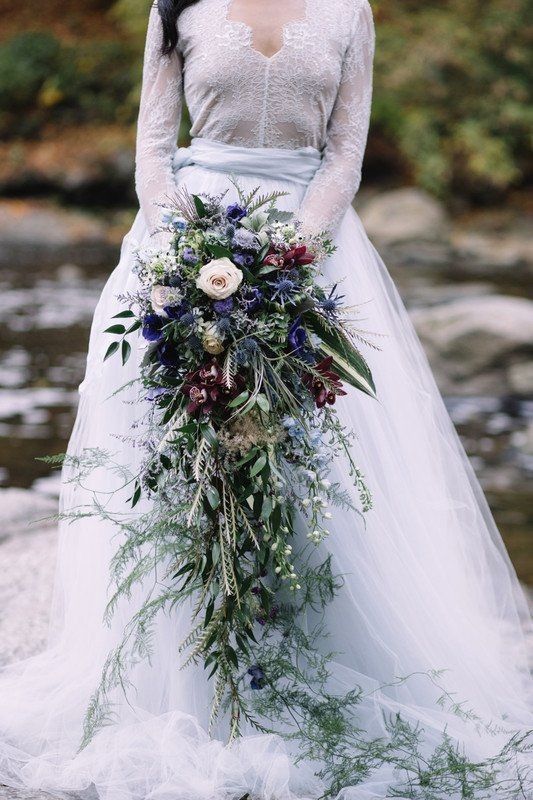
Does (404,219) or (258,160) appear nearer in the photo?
A: (258,160)

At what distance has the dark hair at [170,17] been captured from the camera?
112 inches

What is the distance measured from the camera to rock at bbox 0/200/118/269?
44.7 ft

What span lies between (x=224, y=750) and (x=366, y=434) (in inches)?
37.4

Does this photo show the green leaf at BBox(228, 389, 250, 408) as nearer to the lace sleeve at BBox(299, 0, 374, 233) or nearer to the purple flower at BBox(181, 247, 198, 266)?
the purple flower at BBox(181, 247, 198, 266)

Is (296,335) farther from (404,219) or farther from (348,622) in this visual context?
(404,219)

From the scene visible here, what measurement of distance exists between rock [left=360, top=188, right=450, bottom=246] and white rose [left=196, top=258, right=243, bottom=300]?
11729 mm

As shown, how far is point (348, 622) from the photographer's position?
2883 mm

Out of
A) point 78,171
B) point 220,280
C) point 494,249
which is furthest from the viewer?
point 78,171

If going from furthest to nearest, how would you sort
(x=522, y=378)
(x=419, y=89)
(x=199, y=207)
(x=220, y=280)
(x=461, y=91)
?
(x=419, y=89)
(x=461, y=91)
(x=522, y=378)
(x=199, y=207)
(x=220, y=280)

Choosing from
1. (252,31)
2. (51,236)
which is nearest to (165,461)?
(252,31)

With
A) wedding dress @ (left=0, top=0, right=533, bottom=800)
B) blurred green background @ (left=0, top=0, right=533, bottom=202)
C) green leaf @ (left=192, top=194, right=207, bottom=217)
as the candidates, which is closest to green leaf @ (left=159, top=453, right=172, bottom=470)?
wedding dress @ (left=0, top=0, right=533, bottom=800)

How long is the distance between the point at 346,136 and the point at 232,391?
37.9 inches

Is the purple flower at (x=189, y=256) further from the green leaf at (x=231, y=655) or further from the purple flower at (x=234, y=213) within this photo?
the green leaf at (x=231, y=655)

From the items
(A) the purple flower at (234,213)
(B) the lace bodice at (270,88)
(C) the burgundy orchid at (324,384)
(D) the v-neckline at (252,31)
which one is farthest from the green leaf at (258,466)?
(D) the v-neckline at (252,31)
